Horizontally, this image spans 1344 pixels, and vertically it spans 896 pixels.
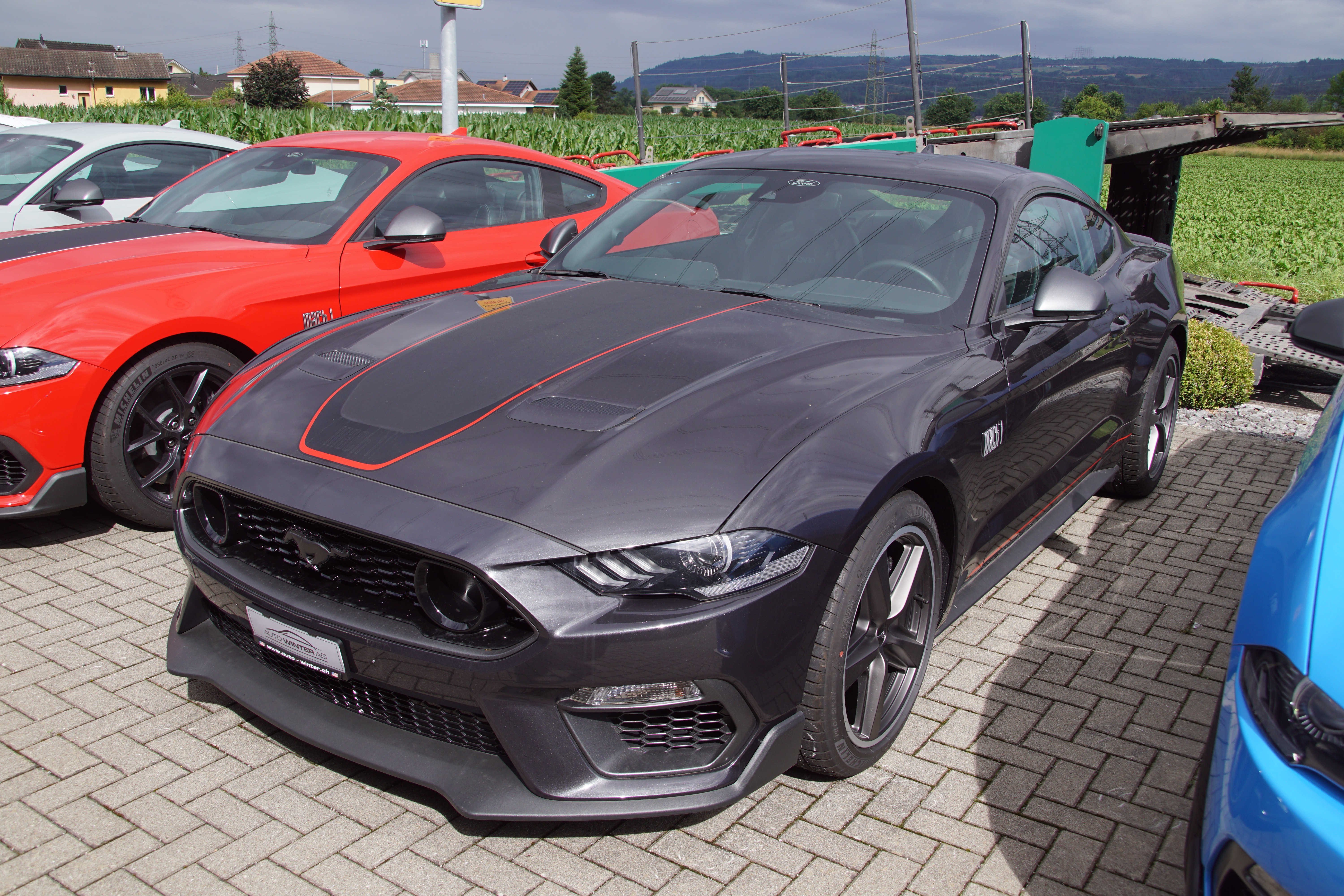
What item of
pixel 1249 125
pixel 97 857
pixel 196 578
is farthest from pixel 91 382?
pixel 1249 125

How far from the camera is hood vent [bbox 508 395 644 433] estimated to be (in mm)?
2471

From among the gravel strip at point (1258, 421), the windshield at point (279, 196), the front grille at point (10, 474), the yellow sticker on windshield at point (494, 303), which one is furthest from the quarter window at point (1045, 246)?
the front grille at point (10, 474)

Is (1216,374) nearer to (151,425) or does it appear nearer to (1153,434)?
(1153,434)

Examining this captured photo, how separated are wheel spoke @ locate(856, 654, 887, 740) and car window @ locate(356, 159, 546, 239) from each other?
322 centimetres

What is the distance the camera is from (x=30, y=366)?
3842mm

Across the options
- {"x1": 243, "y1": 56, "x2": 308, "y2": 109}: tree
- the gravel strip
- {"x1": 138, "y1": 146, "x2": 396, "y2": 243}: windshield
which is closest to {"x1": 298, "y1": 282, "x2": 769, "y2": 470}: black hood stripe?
{"x1": 138, "y1": 146, "x2": 396, "y2": 243}: windshield

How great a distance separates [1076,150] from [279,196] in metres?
6.45

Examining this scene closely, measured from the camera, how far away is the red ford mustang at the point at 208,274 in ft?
12.9

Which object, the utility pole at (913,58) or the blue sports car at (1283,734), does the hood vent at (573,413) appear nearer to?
the blue sports car at (1283,734)

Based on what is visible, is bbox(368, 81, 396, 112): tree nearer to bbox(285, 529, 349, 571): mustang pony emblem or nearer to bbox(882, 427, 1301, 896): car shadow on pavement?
bbox(882, 427, 1301, 896): car shadow on pavement

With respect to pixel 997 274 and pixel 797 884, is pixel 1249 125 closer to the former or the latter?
pixel 997 274

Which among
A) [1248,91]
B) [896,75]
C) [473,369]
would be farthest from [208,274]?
[1248,91]

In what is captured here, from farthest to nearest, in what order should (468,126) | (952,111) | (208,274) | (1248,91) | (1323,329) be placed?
(1248,91) < (468,126) < (952,111) < (208,274) < (1323,329)

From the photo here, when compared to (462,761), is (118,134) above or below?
above
